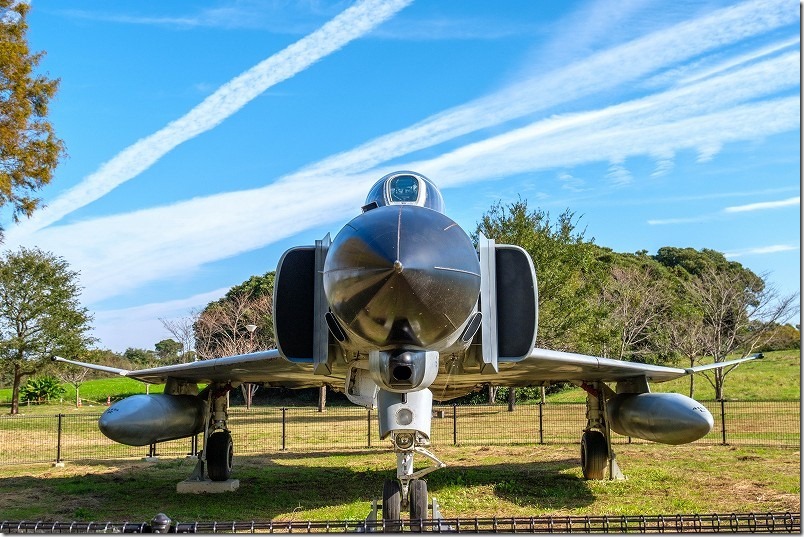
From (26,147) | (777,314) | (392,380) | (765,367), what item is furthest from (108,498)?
(765,367)

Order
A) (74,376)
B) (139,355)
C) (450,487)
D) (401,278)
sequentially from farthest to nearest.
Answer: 1. (139,355)
2. (74,376)
3. (450,487)
4. (401,278)

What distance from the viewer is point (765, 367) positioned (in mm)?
34312

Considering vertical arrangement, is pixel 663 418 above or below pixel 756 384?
above

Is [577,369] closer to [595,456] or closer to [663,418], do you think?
[663,418]

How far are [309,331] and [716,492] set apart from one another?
648cm

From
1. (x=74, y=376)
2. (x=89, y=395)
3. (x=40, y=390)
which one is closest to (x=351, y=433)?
(x=74, y=376)

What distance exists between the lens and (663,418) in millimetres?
8922

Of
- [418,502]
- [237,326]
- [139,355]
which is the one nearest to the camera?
[418,502]

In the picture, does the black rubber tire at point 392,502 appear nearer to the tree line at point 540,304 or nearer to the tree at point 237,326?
the tree line at point 540,304

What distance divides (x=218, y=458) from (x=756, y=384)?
26.1 metres

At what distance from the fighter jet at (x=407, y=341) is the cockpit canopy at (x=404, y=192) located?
0.01 metres

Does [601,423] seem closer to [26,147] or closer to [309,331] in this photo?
[309,331]

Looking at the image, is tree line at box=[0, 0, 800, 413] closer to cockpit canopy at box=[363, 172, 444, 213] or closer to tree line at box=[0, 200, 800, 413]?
tree line at box=[0, 200, 800, 413]

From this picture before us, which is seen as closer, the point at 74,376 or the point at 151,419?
the point at 151,419
